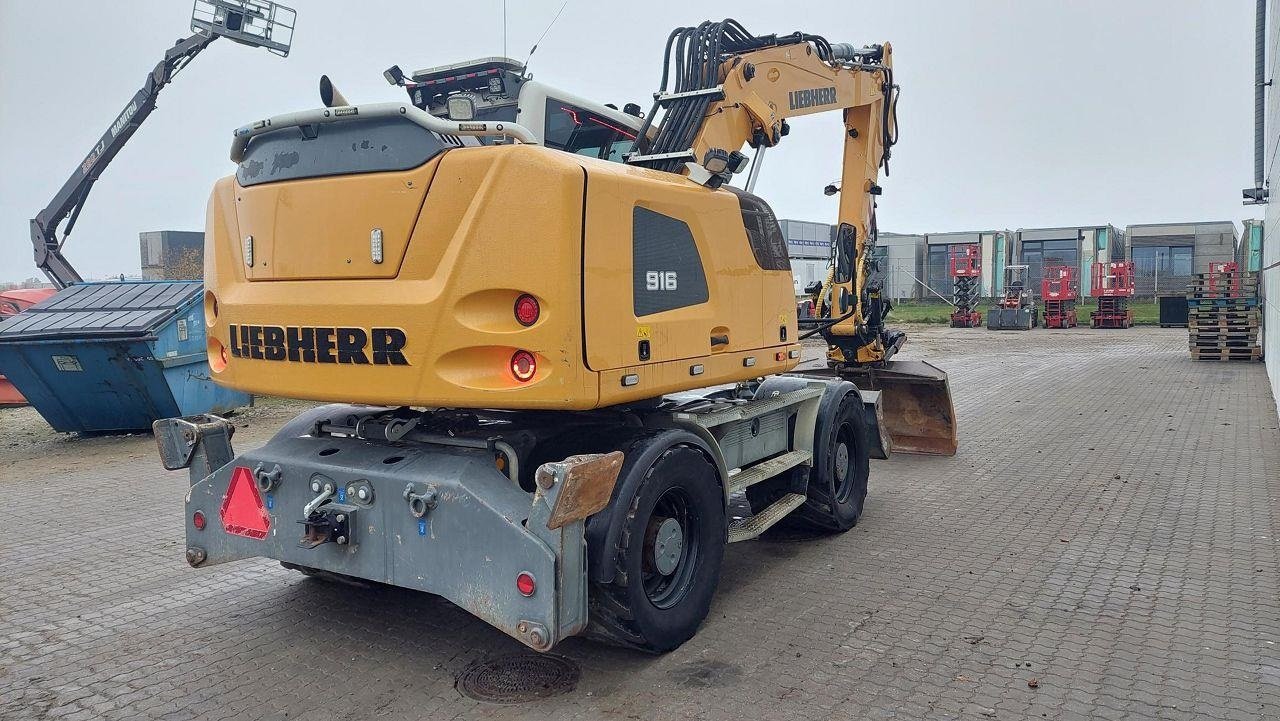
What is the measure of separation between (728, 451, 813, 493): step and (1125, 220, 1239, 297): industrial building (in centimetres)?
4434

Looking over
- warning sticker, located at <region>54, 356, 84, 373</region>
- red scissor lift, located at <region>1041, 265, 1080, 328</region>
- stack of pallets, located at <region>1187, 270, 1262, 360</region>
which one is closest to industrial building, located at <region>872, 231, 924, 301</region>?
red scissor lift, located at <region>1041, 265, 1080, 328</region>

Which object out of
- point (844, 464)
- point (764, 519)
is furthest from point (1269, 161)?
point (764, 519)

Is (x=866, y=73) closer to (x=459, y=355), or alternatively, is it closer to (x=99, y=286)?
(x=459, y=355)

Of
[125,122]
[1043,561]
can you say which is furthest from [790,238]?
[1043,561]

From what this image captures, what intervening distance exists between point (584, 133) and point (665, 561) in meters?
2.65

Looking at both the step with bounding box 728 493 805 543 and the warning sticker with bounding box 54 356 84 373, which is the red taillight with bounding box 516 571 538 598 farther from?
the warning sticker with bounding box 54 356 84 373

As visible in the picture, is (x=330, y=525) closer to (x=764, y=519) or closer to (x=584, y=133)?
(x=764, y=519)

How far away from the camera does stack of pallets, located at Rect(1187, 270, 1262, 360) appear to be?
64.3 feet

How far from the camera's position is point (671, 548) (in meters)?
4.54

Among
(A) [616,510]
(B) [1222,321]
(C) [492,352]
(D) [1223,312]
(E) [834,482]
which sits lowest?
(E) [834,482]

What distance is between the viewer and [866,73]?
893 cm

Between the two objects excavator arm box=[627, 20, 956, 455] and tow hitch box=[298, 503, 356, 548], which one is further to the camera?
excavator arm box=[627, 20, 956, 455]

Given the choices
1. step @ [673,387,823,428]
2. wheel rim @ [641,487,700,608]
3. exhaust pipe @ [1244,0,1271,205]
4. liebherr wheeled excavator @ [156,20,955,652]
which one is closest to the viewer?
liebherr wheeled excavator @ [156,20,955,652]

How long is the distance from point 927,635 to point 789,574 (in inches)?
45.5
